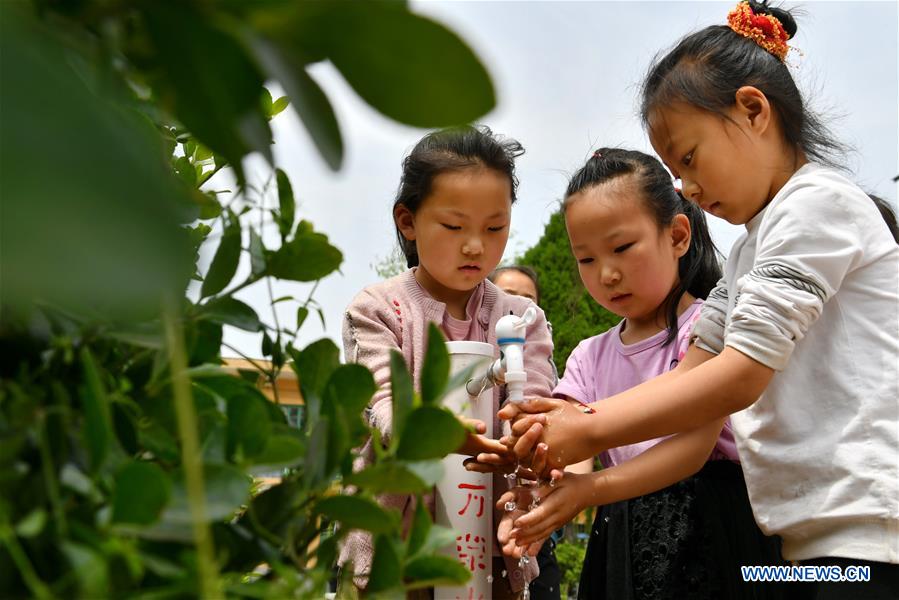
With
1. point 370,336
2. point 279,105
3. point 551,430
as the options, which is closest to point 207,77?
point 279,105

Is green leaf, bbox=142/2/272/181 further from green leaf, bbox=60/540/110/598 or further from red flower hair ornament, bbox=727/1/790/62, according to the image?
red flower hair ornament, bbox=727/1/790/62

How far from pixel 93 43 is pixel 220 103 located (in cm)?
5

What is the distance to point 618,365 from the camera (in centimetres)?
226

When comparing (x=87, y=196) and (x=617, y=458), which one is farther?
(x=617, y=458)

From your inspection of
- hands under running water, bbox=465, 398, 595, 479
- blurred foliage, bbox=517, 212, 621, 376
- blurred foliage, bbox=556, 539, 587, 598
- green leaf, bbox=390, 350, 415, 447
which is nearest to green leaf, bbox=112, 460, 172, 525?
green leaf, bbox=390, 350, 415, 447

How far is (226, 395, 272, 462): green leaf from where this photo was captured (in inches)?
12.4

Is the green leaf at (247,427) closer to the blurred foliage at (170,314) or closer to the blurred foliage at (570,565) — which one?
the blurred foliage at (170,314)

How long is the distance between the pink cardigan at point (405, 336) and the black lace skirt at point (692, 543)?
0.23 metres

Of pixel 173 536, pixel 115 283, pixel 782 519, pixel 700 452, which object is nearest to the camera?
pixel 115 283

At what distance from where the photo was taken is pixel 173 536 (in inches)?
9.5

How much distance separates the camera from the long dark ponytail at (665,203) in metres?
2.30

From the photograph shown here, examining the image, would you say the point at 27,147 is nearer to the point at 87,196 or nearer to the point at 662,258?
the point at 87,196

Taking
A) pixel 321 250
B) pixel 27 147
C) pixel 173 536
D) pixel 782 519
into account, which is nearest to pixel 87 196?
pixel 27 147

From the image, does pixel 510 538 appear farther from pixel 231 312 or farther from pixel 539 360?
pixel 231 312
